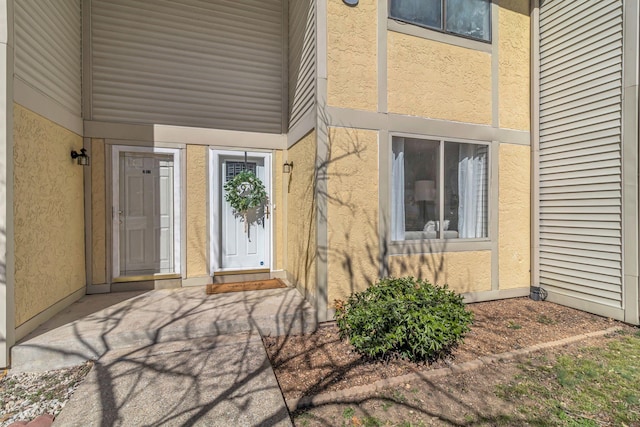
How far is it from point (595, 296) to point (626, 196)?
4.73ft

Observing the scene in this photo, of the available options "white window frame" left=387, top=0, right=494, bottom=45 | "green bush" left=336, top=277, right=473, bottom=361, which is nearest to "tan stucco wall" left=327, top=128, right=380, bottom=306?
"green bush" left=336, top=277, right=473, bottom=361

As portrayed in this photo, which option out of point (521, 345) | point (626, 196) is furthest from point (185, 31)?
point (626, 196)

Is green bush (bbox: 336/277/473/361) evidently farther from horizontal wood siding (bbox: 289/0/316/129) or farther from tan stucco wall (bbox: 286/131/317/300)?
horizontal wood siding (bbox: 289/0/316/129)

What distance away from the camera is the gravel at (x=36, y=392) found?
89.7 inches

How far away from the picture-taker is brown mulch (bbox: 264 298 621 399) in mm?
2684

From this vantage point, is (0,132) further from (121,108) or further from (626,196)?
(626,196)

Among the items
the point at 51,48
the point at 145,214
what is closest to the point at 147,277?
the point at 145,214

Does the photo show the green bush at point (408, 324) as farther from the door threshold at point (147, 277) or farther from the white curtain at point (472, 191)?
the door threshold at point (147, 277)

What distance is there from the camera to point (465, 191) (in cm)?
460

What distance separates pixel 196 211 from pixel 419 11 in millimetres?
4447

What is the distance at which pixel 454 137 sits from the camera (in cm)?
436

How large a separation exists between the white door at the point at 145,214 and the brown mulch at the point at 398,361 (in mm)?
2510

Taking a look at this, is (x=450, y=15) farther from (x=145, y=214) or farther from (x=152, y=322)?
(x=152, y=322)

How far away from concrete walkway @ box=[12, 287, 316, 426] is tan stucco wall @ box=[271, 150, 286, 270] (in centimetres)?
99
